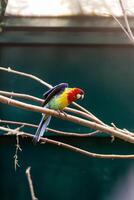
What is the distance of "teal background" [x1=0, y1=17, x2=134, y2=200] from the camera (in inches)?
173

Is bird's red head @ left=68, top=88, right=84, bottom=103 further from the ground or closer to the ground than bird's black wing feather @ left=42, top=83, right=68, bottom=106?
closer to the ground

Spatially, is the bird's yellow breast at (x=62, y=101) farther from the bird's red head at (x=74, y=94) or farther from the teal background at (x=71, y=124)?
the teal background at (x=71, y=124)

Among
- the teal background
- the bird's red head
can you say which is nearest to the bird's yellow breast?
the bird's red head

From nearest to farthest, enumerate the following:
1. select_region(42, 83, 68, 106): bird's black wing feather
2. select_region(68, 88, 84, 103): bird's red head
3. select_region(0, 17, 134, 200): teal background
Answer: select_region(42, 83, 68, 106): bird's black wing feather, select_region(68, 88, 84, 103): bird's red head, select_region(0, 17, 134, 200): teal background

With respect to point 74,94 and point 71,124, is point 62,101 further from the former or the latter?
point 71,124

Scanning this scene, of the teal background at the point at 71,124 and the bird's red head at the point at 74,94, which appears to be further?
the teal background at the point at 71,124

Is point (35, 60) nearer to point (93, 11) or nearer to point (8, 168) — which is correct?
point (93, 11)

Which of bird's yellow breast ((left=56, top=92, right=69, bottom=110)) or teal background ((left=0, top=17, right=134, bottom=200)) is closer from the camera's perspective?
bird's yellow breast ((left=56, top=92, right=69, bottom=110))

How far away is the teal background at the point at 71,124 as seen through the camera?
4.39 meters

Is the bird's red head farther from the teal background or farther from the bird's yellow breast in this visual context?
the teal background

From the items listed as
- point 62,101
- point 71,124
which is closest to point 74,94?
point 62,101

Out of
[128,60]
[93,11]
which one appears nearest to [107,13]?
[93,11]

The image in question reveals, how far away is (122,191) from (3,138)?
98cm

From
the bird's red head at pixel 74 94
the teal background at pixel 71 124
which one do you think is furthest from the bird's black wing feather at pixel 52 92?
the teal background at pixel 71 124
